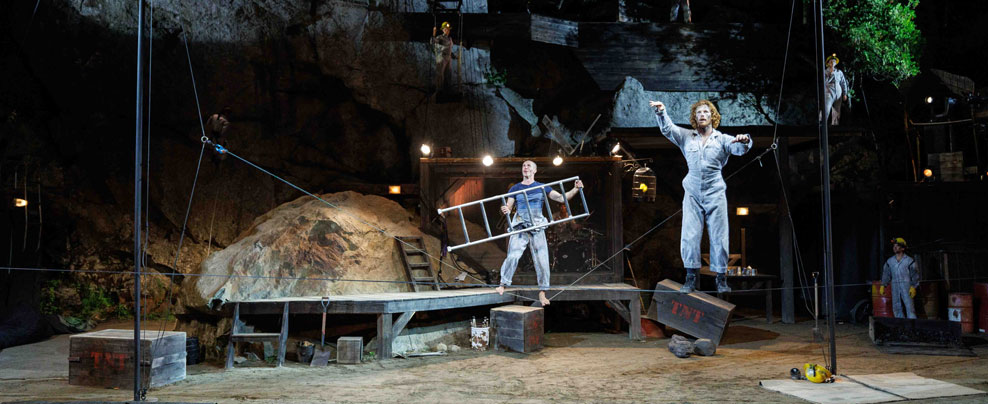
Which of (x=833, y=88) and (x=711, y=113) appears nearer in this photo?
(x=711, y=113)

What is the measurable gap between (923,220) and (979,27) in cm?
687

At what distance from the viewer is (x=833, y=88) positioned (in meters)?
8.97

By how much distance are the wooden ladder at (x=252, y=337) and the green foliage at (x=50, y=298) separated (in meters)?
7.52

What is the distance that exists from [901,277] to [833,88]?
5389mm

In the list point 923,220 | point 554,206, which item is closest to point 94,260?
point 554,206

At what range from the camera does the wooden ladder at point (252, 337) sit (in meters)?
9.27

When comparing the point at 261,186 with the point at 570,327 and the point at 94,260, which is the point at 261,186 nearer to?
the point at 94,260

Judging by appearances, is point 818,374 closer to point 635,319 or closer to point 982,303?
point 635,319

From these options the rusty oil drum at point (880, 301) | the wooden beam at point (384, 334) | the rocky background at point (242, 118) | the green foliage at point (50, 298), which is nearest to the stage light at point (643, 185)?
the wooden beam at point (384, 334)

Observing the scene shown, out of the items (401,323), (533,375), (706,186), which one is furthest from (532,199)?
Result: (706,186)

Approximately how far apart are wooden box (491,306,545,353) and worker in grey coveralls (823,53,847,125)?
5255 millimetres

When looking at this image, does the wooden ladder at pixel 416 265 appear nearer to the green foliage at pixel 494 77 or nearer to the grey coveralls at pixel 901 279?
the green foliage at pixel 494 77

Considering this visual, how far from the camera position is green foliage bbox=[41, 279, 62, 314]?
47.3 ft

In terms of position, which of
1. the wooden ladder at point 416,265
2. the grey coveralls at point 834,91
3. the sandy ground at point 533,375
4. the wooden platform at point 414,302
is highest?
the grey coveralls at point 834,91
